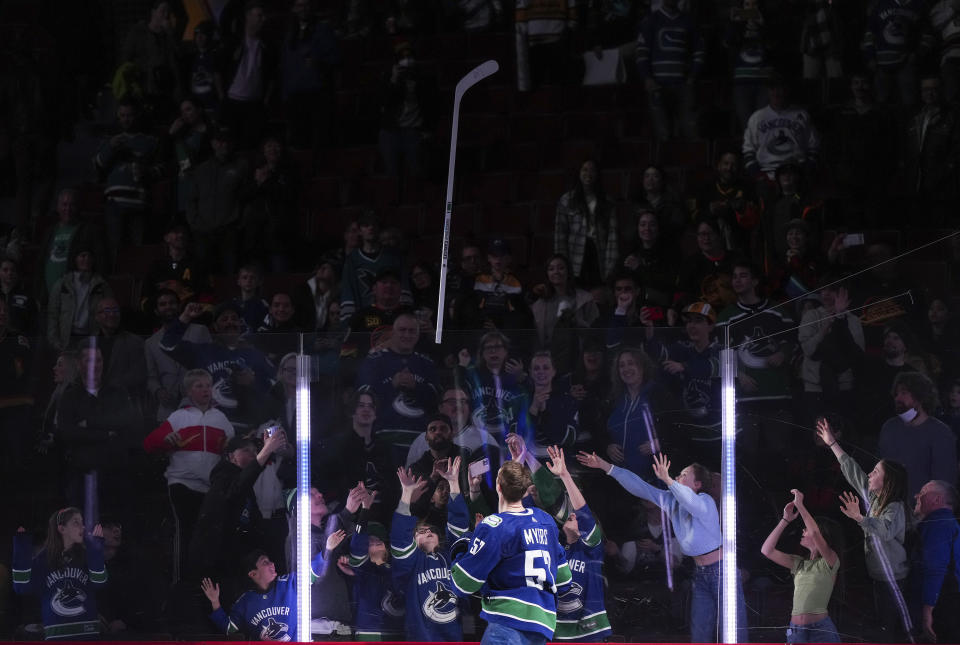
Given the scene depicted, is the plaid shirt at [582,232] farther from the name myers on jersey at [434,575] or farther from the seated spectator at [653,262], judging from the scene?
the name myers on jersey at [434,575]

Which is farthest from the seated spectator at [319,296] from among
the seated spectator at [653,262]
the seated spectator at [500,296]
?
the seated spectator at [653,262]

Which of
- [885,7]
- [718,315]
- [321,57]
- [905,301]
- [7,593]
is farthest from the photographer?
[321,57]

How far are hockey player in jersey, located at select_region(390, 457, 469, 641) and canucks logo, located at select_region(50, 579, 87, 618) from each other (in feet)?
5.12

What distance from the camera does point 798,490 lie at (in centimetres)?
643

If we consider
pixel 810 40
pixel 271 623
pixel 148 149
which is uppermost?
pixel 810 40

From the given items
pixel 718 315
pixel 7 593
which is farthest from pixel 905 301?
pixel 7 593

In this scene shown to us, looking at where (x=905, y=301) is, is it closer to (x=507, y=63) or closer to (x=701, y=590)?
(x=701, y=590)

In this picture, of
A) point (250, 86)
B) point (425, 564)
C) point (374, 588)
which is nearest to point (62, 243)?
point (250, 86)

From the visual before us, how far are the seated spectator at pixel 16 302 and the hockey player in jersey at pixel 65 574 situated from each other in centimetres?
232

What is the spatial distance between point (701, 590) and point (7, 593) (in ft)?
11.1

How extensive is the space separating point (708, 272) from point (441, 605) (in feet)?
9.79

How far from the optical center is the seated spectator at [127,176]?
434 inches

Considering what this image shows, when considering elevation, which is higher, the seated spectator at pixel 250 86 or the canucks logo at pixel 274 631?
the seated spectator at pixel 250 86

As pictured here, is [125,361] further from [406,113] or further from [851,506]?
[406,113]
